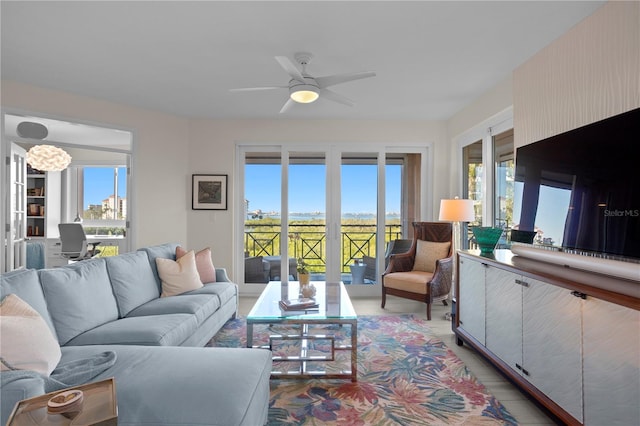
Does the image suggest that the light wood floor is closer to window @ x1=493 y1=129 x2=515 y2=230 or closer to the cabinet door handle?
the cabinet door handle

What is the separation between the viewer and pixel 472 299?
9.25 ft

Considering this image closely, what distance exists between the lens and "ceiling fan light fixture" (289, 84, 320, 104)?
2637 mm

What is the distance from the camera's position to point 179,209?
4.81 metres

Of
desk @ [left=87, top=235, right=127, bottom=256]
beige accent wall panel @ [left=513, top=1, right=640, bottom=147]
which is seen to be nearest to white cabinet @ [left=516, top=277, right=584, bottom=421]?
beige accent wall panel @ [left=513, top=1, right=640, bottom=147]

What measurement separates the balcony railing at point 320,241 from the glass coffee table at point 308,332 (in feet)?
5.14

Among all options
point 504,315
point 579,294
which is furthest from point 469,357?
point 579,294

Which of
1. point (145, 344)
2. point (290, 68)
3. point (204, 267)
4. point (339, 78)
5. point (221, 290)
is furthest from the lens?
point (204, 267)

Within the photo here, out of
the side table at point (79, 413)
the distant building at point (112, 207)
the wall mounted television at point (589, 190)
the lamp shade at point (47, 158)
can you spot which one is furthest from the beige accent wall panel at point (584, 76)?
the distant building at point (112, 207)

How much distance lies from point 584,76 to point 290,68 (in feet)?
6.73

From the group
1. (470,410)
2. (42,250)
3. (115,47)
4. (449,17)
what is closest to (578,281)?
(470,410)

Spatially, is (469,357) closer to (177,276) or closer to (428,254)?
(428,254)

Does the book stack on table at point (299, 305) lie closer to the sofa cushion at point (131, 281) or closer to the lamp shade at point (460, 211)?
the sofa cushion at point (131, 281)

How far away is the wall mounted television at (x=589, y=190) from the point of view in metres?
1.66

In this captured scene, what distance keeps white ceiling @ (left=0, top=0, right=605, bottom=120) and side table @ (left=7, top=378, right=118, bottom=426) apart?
7.33 ft
